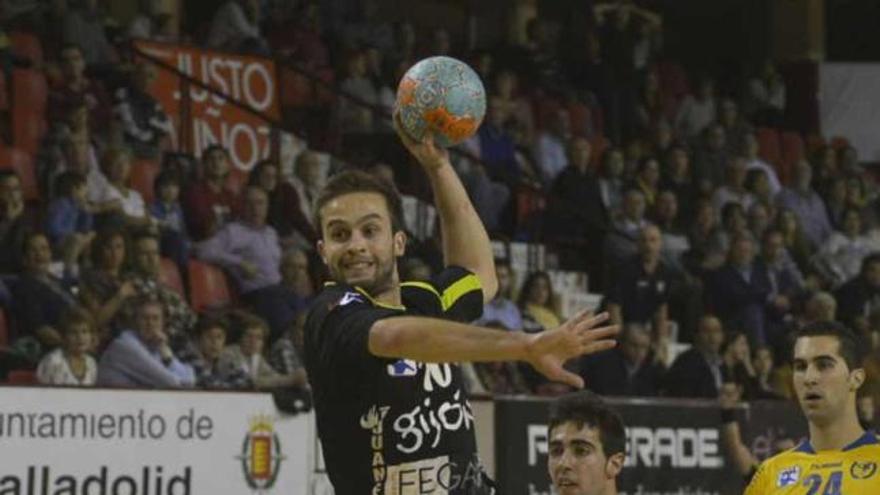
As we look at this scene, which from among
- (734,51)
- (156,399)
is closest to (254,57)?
(156,399)

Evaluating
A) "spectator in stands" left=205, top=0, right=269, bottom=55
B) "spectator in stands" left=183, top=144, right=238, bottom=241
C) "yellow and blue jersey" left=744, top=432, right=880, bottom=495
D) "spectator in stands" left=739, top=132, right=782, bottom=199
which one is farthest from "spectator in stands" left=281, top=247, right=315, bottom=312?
"spectator in stands" left=739, top=132, right=782, bottom=199

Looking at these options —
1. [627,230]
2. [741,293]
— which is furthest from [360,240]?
[627,230]

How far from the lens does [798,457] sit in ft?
26.0

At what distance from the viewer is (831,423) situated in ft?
25.5

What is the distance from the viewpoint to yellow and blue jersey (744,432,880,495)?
7.74 m

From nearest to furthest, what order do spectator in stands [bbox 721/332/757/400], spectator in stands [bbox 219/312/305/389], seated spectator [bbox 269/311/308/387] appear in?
1. spectator in stands [bbox 219/312/305/389]
2. seated spectator [bbox 269/311/308/387]
3. spectator in stands [bbox 721/332/757/400]

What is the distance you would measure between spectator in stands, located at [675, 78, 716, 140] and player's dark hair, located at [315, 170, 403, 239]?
15.0 m

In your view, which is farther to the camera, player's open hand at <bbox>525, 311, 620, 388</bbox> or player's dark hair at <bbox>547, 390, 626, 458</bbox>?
player's dark hair at <bbox>547, 390, 626, 458</bbox>

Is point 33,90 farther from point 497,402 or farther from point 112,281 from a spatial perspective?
point 497,402

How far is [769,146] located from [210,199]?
8.06 m

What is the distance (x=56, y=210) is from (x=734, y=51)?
1305 cm

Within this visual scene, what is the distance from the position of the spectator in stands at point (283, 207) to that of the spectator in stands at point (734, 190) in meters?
4.80

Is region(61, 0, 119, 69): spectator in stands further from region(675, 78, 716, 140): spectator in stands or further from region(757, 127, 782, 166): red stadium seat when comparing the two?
region(757, 127, 782, 166): red stadium seat

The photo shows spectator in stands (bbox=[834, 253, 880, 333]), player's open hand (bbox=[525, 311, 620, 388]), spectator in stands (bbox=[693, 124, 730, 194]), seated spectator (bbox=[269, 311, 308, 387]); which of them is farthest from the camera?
spectator in stands (bbox=[693, 124, 730, 194])
